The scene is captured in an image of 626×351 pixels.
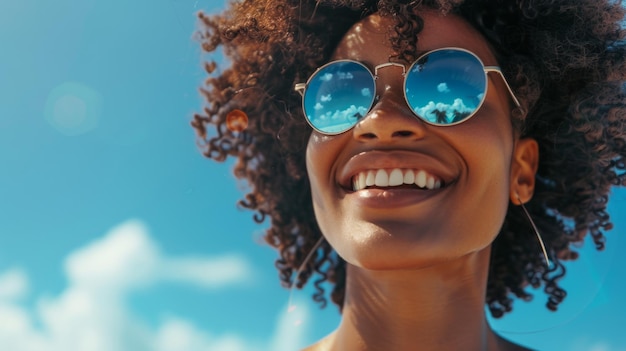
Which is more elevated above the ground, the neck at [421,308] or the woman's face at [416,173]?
the woman's face at [416,173]

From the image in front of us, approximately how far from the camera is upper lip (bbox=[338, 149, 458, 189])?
94.2 inches

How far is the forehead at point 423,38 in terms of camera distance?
250 centimetres

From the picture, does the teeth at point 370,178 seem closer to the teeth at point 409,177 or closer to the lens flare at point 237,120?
the teeth at point 409,177

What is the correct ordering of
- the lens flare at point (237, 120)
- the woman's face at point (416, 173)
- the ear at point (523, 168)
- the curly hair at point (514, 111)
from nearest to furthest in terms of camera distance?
the woman's face at point (416, 173) < the curly hair at point (514, 111) < the ear at point (523, 168) < the lens flare at point (237, 120)

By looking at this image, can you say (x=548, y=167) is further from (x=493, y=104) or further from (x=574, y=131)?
(x=493, y=104)

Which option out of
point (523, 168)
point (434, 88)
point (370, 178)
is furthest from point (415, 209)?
point (523, 168)

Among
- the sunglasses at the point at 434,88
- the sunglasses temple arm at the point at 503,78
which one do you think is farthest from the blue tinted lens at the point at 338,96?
the sunglasses temple arm at the point at 503,78

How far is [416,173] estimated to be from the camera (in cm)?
243

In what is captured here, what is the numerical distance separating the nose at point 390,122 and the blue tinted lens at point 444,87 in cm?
4

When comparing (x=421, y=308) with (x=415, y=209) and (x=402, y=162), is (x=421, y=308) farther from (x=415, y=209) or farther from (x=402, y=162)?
(x=402, y=162)

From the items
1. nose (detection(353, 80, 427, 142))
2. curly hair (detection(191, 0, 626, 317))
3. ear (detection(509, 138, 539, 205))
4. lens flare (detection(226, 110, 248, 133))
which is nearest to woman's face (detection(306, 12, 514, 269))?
nose (detection(353, 80, 427, 142))

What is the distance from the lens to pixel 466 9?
2674mm

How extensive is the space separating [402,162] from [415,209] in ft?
0.57

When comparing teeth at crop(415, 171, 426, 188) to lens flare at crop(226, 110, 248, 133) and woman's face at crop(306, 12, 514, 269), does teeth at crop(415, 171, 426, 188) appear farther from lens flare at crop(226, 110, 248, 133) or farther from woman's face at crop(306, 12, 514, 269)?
lens flare at crop(226, 110, 248, 133)
